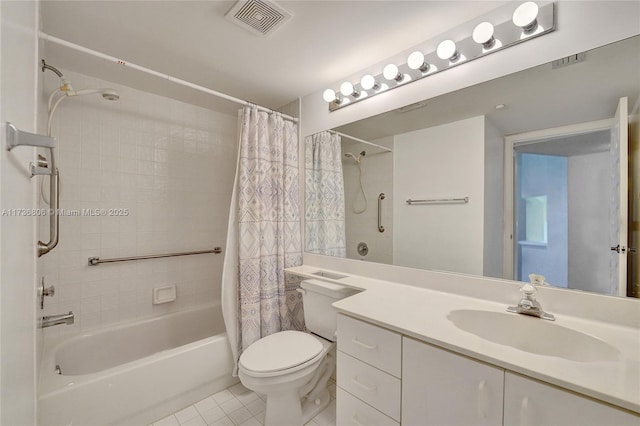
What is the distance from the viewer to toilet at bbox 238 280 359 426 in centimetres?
133

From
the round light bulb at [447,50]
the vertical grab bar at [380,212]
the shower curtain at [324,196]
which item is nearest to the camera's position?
the round light bulb at [447,50]

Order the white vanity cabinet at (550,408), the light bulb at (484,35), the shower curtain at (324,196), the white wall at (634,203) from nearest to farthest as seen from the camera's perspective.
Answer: the white vanity cabinet at (550,408), the white wall at (634,203), the light bulb at (484,35), the shower curtain at (324,196)

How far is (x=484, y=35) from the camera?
47.2 inches

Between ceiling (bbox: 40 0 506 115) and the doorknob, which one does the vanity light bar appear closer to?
ceiling (bbox: 40 0 506 115)

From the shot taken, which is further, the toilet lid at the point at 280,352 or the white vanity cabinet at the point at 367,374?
the toilet lid at the point at 280,352

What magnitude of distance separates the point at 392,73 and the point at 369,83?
165mm

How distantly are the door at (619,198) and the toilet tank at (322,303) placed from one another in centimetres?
109

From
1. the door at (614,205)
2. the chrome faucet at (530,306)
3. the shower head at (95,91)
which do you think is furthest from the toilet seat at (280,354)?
the shower head at (95,91)

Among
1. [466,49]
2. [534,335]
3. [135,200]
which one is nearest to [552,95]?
[466,49]

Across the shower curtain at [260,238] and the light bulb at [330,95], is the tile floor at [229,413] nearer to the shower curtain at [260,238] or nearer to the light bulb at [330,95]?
the shower curtain at [260,238]

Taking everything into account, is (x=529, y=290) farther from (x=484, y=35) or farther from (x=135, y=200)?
(x=135, y=200)

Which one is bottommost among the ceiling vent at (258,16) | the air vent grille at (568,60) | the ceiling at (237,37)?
the air vent grille at (568,60)

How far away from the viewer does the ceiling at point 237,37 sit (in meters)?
1.25

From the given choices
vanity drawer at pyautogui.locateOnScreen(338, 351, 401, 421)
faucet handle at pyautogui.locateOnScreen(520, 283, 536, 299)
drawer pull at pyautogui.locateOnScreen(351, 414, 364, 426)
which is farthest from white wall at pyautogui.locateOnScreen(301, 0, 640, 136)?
drawer pull at pyautogui.locateOnScreen(351, 414, 364, 426)
